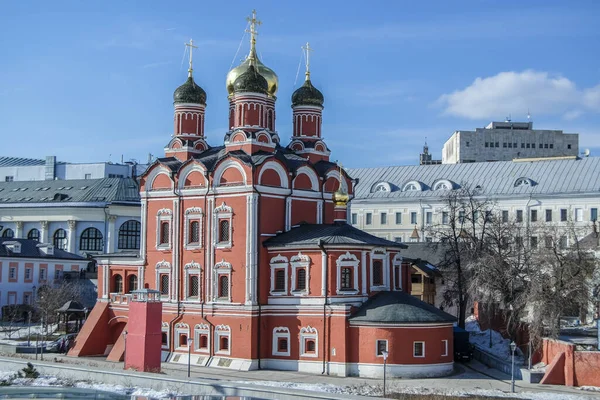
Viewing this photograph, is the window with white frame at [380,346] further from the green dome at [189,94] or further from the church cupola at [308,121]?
the green dome at [189,94]

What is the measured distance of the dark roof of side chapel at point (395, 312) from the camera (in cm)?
3900

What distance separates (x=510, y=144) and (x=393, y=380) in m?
77.6

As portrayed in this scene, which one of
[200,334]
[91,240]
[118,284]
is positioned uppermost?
[91,240]

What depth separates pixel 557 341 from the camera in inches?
1453

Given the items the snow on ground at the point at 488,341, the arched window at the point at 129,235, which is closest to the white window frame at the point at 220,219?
the snow on ground at the point at 488,341

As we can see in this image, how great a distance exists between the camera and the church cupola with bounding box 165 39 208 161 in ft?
Result: 159

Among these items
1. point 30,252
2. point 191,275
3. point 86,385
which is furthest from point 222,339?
point 30,252

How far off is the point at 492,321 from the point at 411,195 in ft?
89.3

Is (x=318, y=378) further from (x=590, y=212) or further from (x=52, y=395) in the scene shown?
(x=590, y=212)

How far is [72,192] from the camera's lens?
7631 centimetres

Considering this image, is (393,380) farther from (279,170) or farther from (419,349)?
(279,170)

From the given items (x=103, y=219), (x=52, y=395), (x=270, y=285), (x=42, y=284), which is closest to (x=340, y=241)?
(x=270, y=285)

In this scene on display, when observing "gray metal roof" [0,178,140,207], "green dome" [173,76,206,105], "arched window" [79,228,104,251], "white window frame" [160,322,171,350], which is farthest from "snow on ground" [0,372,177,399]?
"gray metal roof" [0,178,140,207]

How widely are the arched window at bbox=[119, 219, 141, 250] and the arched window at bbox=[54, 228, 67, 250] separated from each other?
15.2 ft
